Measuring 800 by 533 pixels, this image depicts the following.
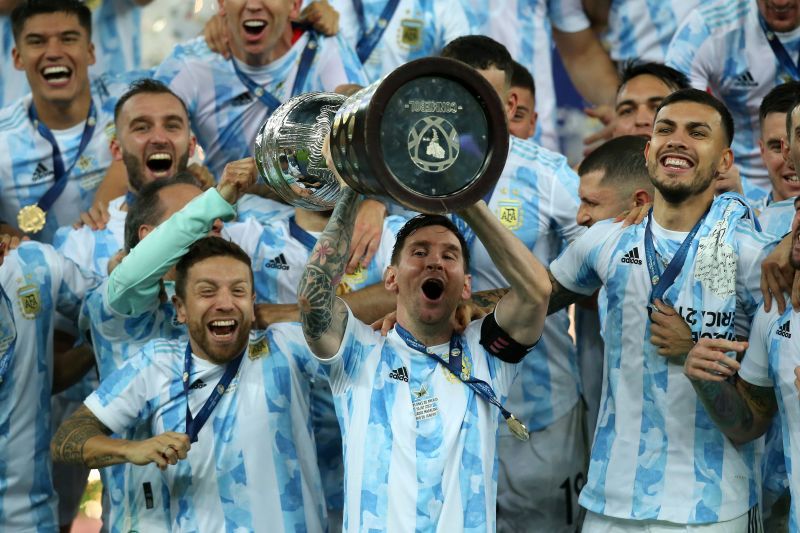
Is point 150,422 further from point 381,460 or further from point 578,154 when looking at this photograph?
point 578,154

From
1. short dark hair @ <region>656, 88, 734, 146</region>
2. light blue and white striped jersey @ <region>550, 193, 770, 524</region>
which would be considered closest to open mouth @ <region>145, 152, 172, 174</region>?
light blue and white striped jersey @ <region>550, 193, 770, 524</region>

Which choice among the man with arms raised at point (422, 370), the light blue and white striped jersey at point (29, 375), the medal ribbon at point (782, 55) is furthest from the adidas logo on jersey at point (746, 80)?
the light blue and white striped jersey at point (29, 375)

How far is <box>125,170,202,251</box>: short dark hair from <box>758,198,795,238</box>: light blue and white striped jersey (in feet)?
7.03

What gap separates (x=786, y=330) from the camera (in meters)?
4.28

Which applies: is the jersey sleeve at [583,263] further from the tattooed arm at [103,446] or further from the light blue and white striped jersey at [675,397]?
the tattooed arm at [103,446]

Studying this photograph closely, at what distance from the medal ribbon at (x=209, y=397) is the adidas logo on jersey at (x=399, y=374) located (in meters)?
0.64

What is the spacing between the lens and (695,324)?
4.51 meters

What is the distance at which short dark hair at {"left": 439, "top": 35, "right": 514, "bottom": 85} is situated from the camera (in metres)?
5.39

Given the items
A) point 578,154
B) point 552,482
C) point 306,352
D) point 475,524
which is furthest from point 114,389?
point 578,154

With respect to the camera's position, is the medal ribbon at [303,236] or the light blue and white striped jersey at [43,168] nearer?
the medal ribbon at [303,236]

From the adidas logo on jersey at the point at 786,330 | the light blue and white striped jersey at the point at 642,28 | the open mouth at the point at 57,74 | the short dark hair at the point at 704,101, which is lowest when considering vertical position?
the adidas logo on jersey at the point at 786,330

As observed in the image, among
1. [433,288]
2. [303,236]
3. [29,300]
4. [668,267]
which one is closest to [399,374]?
[433,288]

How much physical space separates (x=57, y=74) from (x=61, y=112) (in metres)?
0.18

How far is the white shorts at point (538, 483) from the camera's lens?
541 cm
